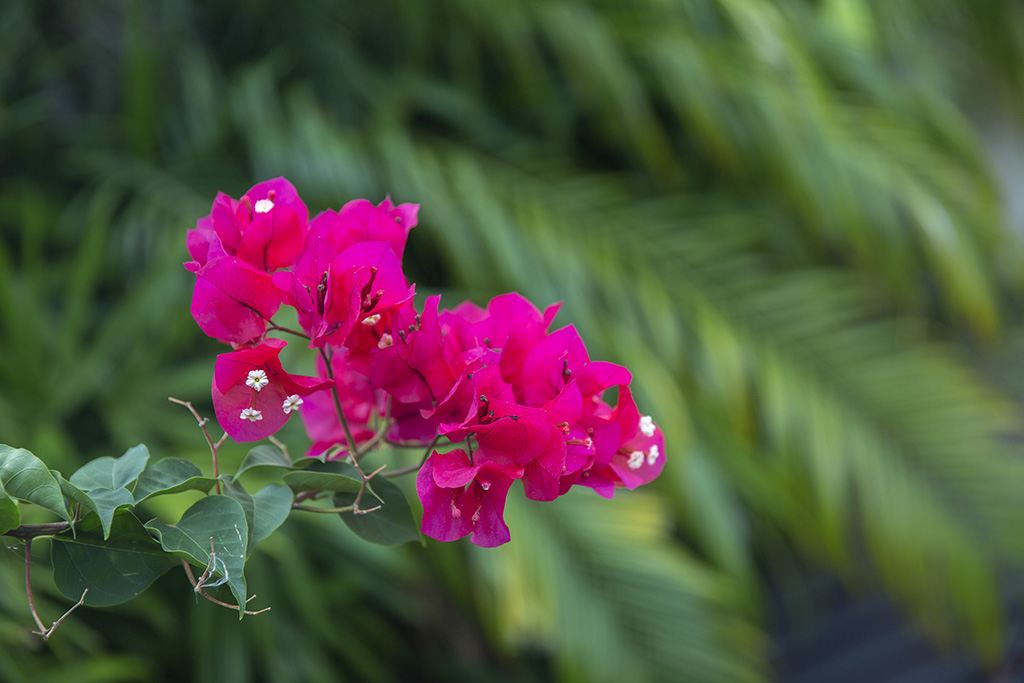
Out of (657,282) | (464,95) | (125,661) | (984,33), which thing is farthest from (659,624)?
(984,33)

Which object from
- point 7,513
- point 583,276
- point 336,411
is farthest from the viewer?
point 583,276

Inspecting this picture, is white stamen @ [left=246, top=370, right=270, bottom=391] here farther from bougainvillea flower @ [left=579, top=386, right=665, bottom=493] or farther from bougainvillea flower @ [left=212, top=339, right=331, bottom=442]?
bougainvillea flower @ [left=579, top=386, right=665, bottom=493]

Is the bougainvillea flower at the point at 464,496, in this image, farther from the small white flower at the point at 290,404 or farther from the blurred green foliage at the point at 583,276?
the blurred green foliage at the point at 583,276

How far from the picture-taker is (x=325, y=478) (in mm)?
261

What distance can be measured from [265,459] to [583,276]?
35.4 inches

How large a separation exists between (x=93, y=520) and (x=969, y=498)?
123 cm

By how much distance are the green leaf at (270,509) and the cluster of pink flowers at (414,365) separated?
0.07 ft

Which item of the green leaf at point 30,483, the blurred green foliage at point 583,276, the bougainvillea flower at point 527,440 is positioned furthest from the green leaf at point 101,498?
the blurred green foliage at point 583,276

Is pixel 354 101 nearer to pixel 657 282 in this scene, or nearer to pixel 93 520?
pixel 657 282

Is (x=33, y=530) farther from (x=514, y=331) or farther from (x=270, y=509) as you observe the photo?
(x=514, y=331)

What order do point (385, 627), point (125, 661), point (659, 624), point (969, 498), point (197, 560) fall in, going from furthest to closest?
Answer: point (385, 627) < point (969, 498) < point (659, 624) < point (125, 661) < point (197, 560)

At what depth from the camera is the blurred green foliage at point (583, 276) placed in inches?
37.9

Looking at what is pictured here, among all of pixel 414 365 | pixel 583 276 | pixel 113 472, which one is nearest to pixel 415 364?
pixel 414 365

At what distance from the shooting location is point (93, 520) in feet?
0.79
